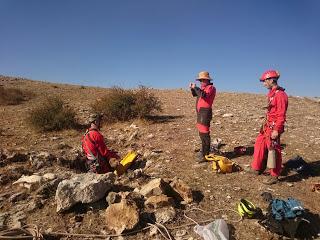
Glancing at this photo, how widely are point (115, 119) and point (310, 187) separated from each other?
295 inches

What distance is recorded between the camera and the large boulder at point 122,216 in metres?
4.72

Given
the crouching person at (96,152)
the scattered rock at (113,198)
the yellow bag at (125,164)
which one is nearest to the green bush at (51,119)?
the yellow bag at (125,164)

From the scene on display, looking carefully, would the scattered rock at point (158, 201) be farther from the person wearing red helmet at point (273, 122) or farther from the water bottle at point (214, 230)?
the person wearing red helmet at point (273, 122)

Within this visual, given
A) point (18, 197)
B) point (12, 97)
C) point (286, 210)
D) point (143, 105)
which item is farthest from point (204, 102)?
point (12, 97)

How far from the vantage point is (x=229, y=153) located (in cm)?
846

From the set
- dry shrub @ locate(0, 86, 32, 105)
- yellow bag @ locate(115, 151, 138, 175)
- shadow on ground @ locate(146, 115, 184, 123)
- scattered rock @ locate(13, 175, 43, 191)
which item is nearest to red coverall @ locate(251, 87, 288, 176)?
yellow bag @ locate(115, 151, 138, 175)

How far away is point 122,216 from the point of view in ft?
15.8

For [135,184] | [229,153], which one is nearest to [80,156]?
[135,184]

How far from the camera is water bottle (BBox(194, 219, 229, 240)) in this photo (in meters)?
4.56

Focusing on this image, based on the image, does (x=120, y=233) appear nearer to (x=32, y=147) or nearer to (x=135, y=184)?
(x=135, y=184)

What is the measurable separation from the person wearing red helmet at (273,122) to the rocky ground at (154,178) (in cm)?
38

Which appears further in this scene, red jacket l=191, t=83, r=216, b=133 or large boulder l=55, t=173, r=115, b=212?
red jacket l=191, t=83, r=216, b=133

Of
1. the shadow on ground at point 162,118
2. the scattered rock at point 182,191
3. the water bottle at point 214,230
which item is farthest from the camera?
the shadow on ground at point 162,118

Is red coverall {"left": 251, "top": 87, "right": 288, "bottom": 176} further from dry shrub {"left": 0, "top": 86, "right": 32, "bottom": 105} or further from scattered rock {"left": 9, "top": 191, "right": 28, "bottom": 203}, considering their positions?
dry shrub {"left": 0, "top": 86, "right": 32, "bottom": 105}
